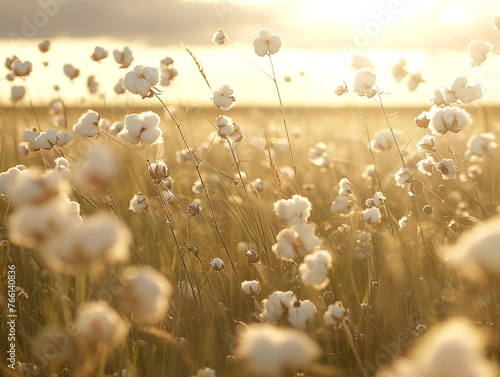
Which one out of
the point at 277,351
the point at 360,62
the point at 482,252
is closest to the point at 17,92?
the point at 360,62

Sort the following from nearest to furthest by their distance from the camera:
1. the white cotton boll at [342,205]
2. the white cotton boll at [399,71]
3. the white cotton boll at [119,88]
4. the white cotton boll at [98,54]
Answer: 1. the white cotton boll at [342,205]
2. the white cotton boll at [399,71]
3. the white cotton boll at [98,54]
4. the white cotton boll at [119,88]

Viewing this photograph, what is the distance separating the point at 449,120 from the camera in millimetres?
2215

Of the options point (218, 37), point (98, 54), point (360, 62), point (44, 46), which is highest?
point (44, 46)

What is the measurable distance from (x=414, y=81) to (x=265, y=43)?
847 millimetres

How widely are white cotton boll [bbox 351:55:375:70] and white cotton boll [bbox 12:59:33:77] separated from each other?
2.05 metres

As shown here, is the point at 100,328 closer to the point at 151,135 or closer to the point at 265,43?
the point at 151,135

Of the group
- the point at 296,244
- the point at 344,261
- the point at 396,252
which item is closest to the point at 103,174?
the point at 296,244

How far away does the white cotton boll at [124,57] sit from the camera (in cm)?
293

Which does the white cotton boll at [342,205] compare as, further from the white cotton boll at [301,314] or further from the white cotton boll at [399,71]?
the white cotton boll at [301,314]

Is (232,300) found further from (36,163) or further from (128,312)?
(36,163)

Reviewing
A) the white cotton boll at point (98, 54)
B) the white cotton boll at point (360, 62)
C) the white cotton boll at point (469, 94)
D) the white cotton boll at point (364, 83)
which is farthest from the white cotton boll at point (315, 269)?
the white cotton boll at point (98, 54)

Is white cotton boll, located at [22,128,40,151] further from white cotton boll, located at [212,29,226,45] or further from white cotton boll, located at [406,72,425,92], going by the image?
white cotton boll, located at [406,72,425,92]

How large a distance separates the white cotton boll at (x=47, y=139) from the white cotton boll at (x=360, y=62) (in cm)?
156

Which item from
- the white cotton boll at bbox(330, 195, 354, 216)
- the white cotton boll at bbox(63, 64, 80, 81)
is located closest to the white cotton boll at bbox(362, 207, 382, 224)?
the white cotton boll at bbox(330, 195, 354, 216)
